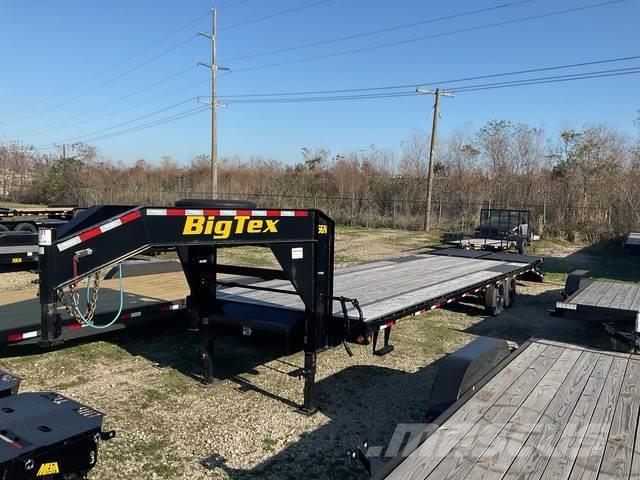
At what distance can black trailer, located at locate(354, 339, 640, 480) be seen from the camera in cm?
271

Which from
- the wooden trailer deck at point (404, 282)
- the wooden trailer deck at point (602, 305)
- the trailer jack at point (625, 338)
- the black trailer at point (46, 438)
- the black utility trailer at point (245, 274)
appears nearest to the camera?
the black trailer at point (46, 438)

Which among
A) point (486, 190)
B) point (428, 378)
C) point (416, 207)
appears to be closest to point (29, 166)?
point (416, 207)

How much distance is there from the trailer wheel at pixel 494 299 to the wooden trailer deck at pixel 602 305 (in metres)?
1.44

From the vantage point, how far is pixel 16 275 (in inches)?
488

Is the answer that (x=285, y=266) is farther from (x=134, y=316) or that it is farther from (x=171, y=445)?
(x=134, y=316)

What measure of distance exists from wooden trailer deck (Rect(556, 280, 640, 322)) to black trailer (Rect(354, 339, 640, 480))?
2512 millimetres

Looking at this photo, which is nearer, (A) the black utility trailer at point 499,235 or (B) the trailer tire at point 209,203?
(B) the trailer tire at point 209,203

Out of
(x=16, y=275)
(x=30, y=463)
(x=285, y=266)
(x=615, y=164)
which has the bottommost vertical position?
(x=16, y=275)

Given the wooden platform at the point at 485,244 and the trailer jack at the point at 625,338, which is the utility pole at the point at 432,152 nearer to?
the wooden platform at the point at 485,244

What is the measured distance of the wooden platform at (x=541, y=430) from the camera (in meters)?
2.71

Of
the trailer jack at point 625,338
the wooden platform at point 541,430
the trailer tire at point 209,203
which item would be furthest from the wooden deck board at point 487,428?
the trailer tire at point 209,203

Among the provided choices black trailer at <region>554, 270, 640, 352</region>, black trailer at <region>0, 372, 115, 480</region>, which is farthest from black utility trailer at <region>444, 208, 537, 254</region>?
black trailer at <region>0, 372, 115, 480</region>

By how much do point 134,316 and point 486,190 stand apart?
26.9m

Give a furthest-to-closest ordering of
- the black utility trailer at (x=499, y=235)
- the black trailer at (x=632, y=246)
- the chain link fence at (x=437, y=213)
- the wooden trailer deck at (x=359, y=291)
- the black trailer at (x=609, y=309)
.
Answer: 1. the chain link fence at (x=437, y=213)
2. the black trailer at (x=632, y=246)
3. the black utility trailer at (x=499, y=235)
4. the black trailer at (x=609, y=309)
5. the wooden trailer deck at (x=359, y=291)
